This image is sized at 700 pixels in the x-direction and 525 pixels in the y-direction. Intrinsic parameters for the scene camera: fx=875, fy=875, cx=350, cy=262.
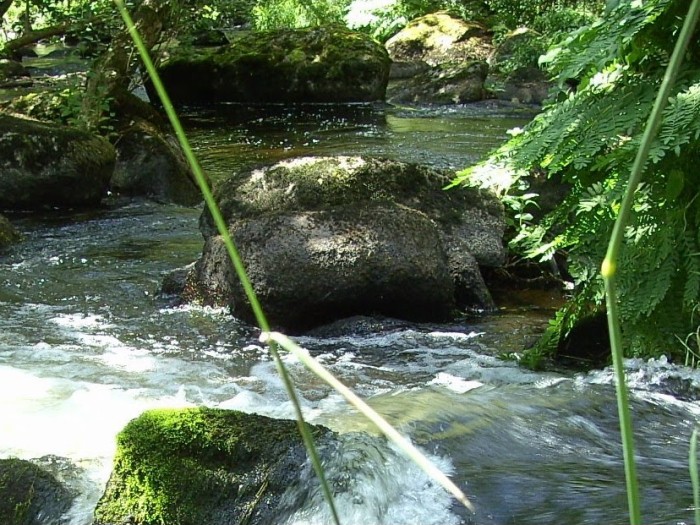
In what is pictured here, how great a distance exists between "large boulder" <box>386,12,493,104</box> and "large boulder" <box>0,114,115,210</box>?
7.42 meters

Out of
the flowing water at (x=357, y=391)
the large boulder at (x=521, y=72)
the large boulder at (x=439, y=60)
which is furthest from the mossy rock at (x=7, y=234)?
the large boulder at (x=521, y=72)

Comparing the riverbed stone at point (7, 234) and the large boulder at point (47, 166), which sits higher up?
the large boulder at point (47, 166)

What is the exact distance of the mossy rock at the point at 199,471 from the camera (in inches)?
105

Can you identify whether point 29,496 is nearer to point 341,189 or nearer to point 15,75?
point 341,189

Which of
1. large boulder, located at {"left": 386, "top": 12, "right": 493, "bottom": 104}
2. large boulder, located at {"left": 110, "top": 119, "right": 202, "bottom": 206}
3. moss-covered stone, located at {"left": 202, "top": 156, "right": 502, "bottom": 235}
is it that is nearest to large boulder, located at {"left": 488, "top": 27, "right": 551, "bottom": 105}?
large boulder, located at {"left": 386, "top": 12, "right": 493, "bottom": 104}

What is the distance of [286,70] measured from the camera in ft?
49.9

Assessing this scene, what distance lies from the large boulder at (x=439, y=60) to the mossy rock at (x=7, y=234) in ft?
28.9

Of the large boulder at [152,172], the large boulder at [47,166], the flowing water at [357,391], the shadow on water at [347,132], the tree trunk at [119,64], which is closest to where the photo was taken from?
the flowing water at [357,391]

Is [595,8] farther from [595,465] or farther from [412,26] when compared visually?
[595,465]

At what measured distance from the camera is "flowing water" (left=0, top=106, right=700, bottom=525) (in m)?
2.81

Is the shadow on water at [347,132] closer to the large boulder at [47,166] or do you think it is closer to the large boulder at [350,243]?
the large boulder at [47,166]

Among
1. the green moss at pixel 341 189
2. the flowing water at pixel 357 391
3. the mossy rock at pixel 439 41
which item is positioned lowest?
the flowing water at pixel 357 391

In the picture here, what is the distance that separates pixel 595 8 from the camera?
758 inches

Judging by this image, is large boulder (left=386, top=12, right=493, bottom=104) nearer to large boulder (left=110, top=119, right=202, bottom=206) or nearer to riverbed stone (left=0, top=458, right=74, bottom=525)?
large boulder (left=110, top=119, right=202, bottom=206)
